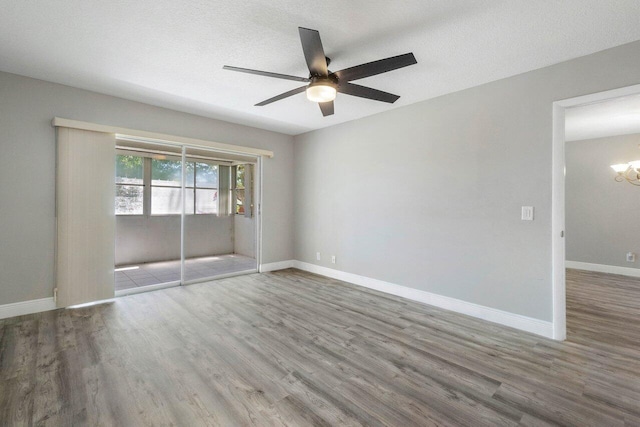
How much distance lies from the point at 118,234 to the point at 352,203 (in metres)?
4.65

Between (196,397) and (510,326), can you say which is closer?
(196,397)

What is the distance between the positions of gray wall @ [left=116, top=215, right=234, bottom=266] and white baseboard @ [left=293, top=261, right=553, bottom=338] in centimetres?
322

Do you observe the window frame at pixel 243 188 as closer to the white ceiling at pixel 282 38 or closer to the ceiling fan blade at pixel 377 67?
the white ceiling at pixel 282 38

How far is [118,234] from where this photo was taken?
18.1 feet

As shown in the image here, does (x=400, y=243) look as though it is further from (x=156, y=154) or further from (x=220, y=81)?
(x=156, y=154)

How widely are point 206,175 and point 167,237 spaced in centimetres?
162

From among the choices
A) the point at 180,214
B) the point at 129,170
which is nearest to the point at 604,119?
the point at 180,214

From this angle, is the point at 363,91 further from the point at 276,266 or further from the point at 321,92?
the point at 276,266

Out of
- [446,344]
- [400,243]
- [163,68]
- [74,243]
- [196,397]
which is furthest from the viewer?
[400,243]

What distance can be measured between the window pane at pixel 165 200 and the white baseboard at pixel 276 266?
90.1 inches

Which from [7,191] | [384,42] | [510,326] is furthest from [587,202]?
[7,191]

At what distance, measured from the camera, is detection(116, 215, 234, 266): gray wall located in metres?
5.64

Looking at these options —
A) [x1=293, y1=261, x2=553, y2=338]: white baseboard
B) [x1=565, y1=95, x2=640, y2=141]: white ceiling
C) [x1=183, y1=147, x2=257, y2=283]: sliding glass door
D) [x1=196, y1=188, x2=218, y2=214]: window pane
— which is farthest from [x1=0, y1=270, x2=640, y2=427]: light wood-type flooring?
[x1=196, y1=188, x2=218, y2=214]: window pane

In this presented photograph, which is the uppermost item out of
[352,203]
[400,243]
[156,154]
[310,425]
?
[156,154]
